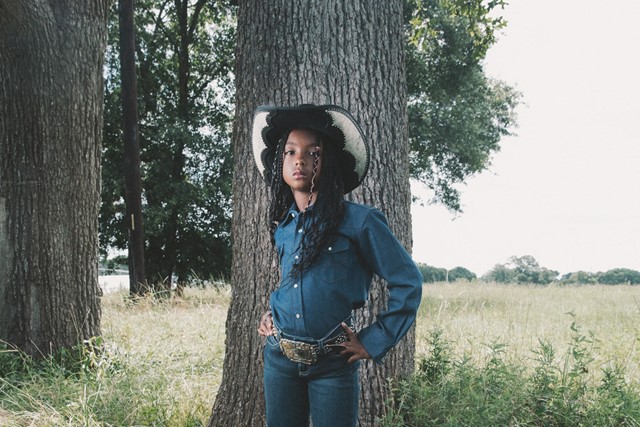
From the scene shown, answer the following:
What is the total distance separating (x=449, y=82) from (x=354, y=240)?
50.8ft

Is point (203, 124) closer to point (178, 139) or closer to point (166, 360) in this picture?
point (178, 139)

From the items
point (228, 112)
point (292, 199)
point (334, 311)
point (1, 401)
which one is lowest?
point (1, 401)

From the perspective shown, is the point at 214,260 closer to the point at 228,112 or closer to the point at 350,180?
the point at 228,112

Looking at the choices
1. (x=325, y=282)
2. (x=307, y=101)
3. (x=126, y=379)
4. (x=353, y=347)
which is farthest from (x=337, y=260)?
(x=126, y=379)

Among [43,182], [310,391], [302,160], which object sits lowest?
[310,391]

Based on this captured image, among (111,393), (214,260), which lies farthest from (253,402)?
(214,260)

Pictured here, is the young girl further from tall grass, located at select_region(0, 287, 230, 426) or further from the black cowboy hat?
tall grass, located at select_region(0, 287, 230, 426)

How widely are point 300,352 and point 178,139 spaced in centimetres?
1399

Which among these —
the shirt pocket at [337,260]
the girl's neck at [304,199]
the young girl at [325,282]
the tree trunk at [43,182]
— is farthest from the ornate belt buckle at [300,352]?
the tree trunk at [43,182]

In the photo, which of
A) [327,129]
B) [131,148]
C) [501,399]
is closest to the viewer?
[327,129]

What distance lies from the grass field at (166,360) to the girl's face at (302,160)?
2.20m

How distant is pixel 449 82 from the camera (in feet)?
56.2

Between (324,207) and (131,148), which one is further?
(131,148)

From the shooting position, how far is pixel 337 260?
2.64 meters
